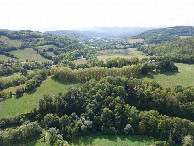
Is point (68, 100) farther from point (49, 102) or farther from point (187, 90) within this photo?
point (187, 90)

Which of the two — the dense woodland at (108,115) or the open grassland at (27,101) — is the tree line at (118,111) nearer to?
the dense woodland at (108,115)

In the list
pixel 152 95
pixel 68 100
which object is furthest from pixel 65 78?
pixel 152 95

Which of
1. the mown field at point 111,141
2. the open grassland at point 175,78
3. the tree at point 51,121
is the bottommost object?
the mown field at point 111,141

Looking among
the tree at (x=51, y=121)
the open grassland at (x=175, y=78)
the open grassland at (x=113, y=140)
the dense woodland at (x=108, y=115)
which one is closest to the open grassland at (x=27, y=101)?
the dense woodland at (x=108, y=115)

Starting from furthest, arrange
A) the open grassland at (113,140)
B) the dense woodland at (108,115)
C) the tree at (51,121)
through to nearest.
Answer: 1. the tree at (51,121)
2. the dense woodland at (108,115)
3. the open grassland at (113,140)

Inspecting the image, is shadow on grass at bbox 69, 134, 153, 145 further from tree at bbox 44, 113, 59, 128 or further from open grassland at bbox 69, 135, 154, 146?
tree at bbox 44, 113, 59, 128

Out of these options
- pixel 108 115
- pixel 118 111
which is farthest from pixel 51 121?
pixel 118 111
